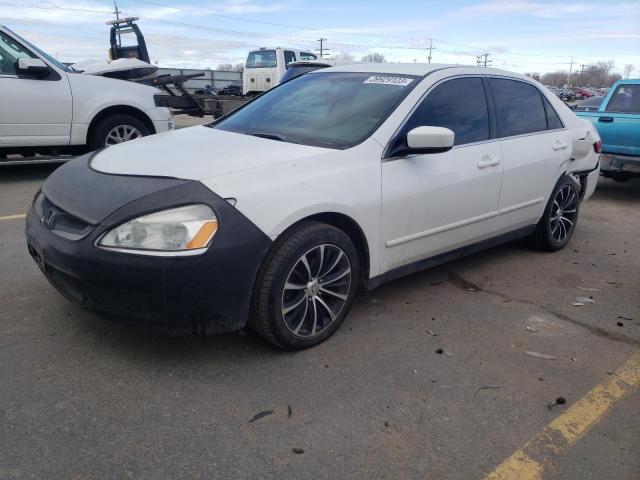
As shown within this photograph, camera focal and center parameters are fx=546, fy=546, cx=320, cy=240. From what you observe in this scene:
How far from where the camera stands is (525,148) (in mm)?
4359

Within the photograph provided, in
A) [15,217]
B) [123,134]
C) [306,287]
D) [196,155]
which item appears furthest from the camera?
[123,134]

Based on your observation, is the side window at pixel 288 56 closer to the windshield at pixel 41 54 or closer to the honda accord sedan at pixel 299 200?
the windshield at pixel 41 54

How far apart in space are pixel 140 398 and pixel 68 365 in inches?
20.3

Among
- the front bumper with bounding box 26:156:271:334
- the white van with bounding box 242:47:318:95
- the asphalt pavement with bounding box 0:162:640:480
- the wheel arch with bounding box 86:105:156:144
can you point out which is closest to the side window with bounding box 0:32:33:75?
the wheel arch with bounding box 86:105:156:144

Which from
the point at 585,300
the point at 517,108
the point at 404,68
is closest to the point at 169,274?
the point at 404,68

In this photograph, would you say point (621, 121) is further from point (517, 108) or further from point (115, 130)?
point (115, 130)

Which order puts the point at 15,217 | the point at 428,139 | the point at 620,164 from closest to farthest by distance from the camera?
the point at 428,139, the point at 15,217, the point at 620,164

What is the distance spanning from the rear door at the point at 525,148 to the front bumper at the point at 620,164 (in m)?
3.08

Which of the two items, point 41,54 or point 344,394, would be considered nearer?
point 344,394

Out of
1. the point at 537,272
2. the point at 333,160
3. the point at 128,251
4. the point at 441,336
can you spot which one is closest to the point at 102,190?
the point at 128,251

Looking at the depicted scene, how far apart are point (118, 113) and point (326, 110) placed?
4.95 metres

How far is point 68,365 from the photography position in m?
2.82

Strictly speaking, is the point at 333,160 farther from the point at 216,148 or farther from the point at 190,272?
the point at 190,272

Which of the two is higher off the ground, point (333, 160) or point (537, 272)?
point (333, 160)
